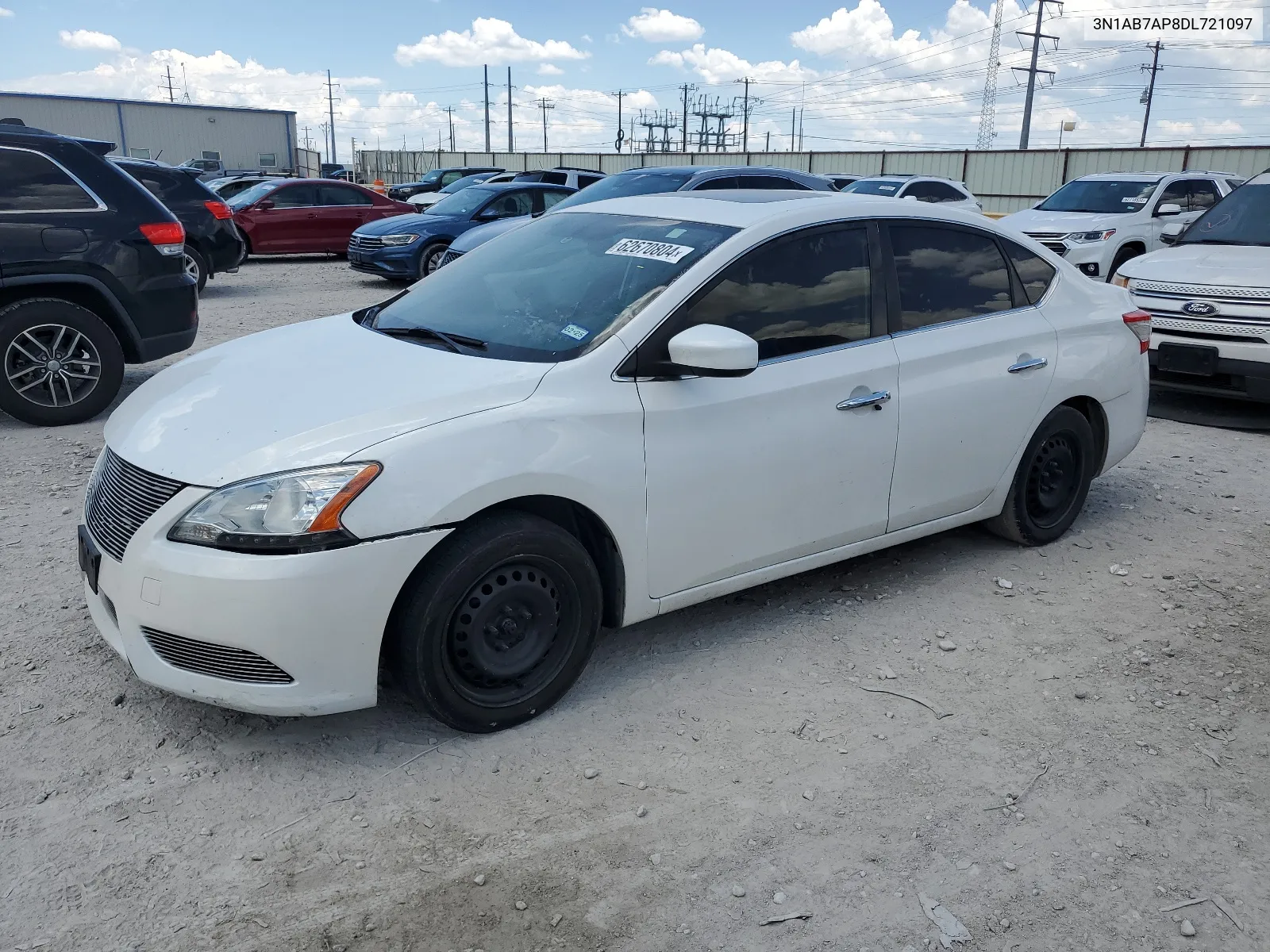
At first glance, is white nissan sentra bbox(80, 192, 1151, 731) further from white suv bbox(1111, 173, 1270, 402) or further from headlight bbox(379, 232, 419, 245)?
headlight bbox(379, 232, 419, 245)

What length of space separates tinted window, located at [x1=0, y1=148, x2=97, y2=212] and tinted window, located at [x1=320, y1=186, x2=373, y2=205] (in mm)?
11837

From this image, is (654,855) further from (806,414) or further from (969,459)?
(969,459)

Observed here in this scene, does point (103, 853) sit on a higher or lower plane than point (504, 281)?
lower

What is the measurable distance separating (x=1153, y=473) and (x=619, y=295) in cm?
422

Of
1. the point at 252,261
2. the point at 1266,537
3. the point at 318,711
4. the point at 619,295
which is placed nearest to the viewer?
the point at 318,711

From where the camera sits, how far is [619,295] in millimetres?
3656

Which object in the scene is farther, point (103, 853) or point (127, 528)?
point (127, 528)

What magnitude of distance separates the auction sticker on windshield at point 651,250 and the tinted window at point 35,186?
465 centimetres

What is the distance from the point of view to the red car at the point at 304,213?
17.6 meters

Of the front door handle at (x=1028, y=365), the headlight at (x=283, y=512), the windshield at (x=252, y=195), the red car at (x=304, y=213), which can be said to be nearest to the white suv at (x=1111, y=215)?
the front door handle at (x=1028, y=365)

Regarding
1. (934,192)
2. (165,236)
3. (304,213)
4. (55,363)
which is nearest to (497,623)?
(55,363)

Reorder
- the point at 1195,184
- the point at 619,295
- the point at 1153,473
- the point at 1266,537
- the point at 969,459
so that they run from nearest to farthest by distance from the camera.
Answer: the point at 619,295 < the point at 969,459 < the point at 1266,537 < the point at 1153,473 < the point at 1195,184

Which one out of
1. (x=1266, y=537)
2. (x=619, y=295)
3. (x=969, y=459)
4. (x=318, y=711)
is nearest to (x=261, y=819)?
(x=318, y=711)

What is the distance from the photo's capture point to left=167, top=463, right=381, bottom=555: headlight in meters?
2.87
